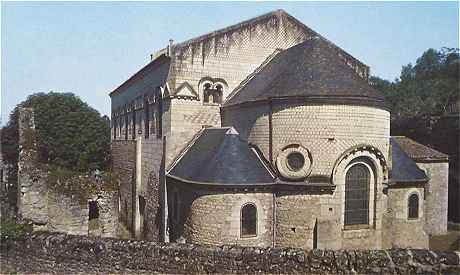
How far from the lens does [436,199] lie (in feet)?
Result: 70.3

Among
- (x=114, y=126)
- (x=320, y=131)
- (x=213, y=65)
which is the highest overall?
(x=213, y=65)

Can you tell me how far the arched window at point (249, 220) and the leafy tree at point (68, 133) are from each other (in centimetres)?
2125

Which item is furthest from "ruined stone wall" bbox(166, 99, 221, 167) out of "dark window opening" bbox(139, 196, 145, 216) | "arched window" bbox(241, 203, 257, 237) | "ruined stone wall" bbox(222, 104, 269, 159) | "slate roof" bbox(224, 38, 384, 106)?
"dark window opening" bbox(139, 196, 145, 216)

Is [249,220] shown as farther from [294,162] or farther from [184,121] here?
[184,121]

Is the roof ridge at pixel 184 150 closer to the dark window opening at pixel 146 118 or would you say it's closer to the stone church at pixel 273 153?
the stone church at pixel 273 153

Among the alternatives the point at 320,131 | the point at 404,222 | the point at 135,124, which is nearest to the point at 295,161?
the point at 320,131

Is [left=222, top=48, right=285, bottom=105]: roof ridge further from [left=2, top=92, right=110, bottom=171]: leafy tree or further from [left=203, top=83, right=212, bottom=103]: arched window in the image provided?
[left=2, top=92, right=110, bottom=171]: leafy tree

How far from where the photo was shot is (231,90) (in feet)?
55.6

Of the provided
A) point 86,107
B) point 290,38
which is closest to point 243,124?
point 290,38

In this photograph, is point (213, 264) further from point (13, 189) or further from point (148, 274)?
point (13, 189)

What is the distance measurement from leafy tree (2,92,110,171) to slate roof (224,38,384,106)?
20.5 meters

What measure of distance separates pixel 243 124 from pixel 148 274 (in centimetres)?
789

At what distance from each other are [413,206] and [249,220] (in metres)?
7.90

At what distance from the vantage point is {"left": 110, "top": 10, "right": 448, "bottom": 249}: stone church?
12.4 metres
